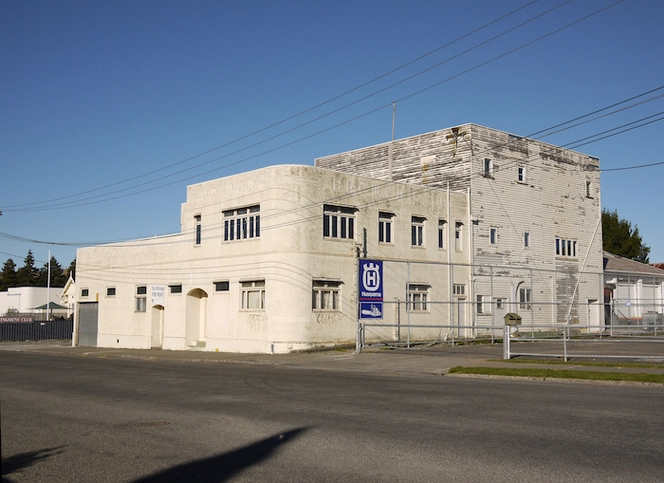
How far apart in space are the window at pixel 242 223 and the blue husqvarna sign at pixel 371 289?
539cm

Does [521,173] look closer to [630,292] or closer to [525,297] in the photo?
[525,297]

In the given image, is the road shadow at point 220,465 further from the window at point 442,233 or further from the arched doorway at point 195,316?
the window at point 442,233

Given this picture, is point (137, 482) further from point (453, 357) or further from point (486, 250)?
point (486, 250)

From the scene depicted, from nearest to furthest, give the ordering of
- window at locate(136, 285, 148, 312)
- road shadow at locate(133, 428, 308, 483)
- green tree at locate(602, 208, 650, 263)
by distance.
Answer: road shadow at locate(133, 428, 308, 483)
window at locate(136, 285, 148, 312)
green tree at locate(602, 208, 650, 263)

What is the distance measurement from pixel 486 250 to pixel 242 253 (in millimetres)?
15045

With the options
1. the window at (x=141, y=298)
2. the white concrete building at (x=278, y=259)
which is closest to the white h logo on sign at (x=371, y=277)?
the white concrete building at (x=278, y=259)

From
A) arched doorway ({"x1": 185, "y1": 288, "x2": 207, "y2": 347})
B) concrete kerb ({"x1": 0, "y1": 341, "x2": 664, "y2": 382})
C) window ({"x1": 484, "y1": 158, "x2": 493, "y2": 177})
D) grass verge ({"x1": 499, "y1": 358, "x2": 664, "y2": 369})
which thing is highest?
window ({"x1": 484, "y1": 158, "x2": 493, "y2": 177})

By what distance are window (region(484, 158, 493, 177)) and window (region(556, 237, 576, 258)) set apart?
797 centimetres

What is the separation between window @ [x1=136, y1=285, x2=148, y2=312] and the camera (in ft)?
133

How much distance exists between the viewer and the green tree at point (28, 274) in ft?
450

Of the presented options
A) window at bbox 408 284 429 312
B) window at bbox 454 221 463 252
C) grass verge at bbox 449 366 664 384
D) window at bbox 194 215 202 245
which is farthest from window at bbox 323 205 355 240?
grass verge at bbox 449 366 664 384

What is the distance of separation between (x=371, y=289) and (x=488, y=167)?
40.7ft

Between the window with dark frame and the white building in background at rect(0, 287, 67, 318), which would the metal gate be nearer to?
the window with dark frame

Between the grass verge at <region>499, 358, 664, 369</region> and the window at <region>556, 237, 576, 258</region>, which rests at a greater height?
the window at <region>556, 237, 576, 258</region>
